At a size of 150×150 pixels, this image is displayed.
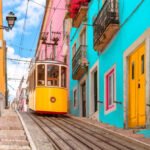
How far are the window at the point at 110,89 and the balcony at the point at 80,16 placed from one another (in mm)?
5382

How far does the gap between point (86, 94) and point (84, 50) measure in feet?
6.54

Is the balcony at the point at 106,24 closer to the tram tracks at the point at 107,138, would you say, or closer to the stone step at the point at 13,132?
the tram tracks at the point at 107,138

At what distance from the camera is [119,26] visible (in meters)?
15.9

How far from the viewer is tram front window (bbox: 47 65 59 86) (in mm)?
22422

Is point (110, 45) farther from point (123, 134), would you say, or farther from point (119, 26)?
point (123, 134)

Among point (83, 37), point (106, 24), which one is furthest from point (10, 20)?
point (83, 37)

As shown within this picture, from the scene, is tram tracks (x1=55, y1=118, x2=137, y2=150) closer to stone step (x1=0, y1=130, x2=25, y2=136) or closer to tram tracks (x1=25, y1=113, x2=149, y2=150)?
tram tracks (x1=25, y1=113, x2=149, y2=150)

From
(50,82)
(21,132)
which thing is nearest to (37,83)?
(50,82)

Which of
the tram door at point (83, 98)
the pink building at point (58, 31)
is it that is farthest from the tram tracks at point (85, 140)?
the pink building at point (58, 31)

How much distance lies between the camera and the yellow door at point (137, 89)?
13648 mm

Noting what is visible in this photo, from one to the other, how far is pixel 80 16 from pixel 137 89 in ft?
31.7

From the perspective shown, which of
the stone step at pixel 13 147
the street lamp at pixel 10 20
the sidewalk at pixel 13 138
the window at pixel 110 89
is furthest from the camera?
the window at pixel 110 89

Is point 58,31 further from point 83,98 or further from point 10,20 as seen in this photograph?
point 10,20

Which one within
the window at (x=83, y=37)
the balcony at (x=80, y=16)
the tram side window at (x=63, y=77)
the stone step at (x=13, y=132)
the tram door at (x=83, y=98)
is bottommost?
the stone step at (x=13, y=132)
